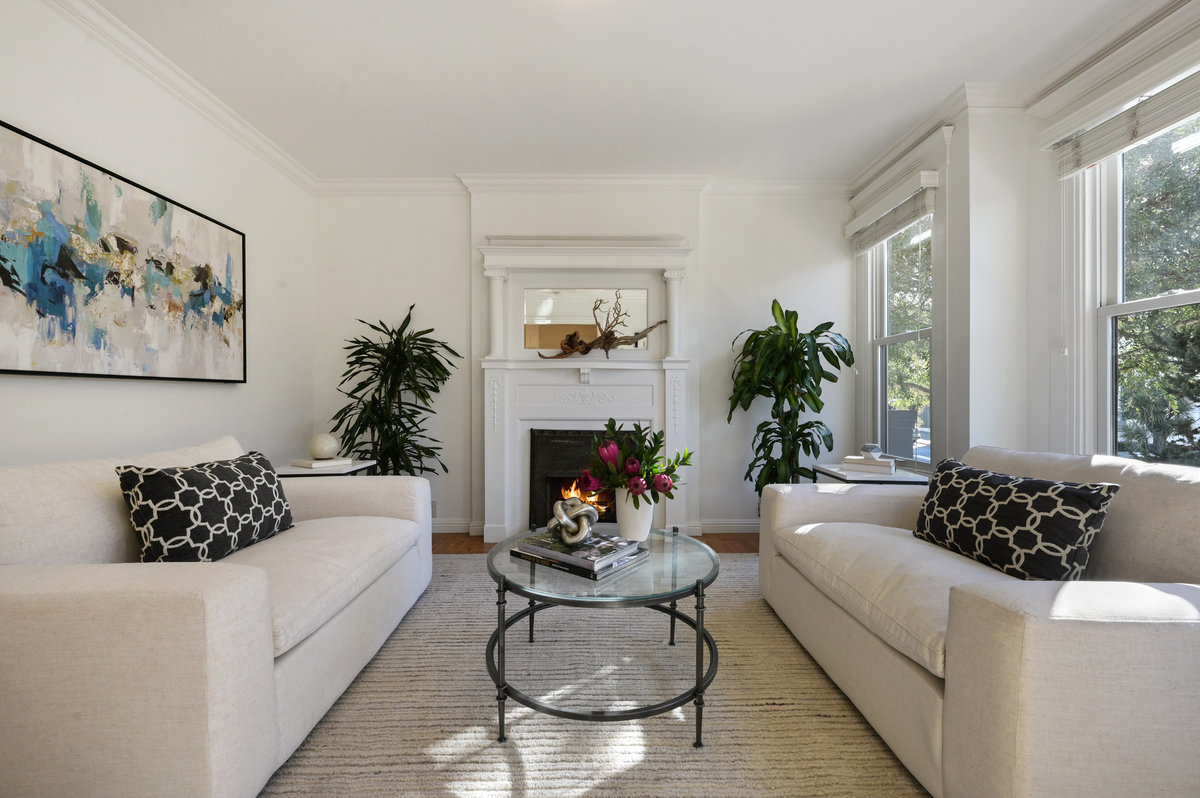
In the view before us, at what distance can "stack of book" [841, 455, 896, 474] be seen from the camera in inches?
123

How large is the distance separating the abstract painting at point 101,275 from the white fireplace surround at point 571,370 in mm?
1640

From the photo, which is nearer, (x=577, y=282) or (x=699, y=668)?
(x=699, y=668)

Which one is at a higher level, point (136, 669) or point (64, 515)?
point (64, 515)

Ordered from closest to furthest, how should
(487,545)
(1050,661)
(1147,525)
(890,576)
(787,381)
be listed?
1. (1050,661)
2. (1147,525)
3. (890,576)
4. (787,381)
5. (487,545)

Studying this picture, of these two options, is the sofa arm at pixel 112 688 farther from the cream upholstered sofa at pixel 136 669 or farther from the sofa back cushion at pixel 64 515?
the sofa back cushion at pixel 64 515

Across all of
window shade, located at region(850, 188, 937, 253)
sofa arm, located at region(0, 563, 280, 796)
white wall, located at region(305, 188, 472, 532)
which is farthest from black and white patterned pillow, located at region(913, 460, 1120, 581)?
white wall, located at region(305, 188, 472, 532)

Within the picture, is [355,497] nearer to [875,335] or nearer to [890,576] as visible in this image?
[890,576]

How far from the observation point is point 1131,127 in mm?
2236

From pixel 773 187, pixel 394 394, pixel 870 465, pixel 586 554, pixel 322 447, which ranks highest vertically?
pixel 773 187

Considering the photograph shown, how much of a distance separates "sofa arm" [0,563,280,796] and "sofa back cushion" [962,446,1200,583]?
237cm

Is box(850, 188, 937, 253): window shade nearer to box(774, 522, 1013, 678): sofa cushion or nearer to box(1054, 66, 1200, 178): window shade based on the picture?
box(1054, 66, 1200, 178): window shade

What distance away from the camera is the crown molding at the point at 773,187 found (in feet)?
13.4

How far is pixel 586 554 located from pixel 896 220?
3070 millimetres

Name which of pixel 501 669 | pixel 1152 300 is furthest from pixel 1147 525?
pixel 501 669
